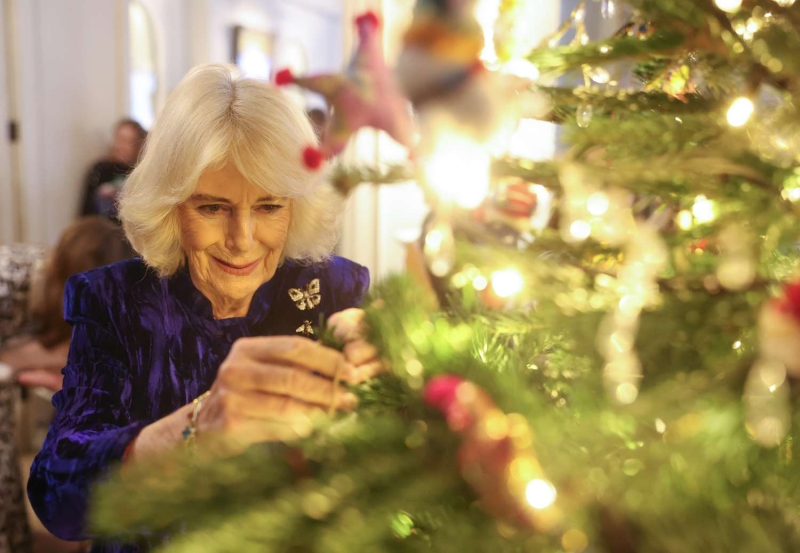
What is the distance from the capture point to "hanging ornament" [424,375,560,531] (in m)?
0.25

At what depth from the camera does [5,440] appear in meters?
1.80

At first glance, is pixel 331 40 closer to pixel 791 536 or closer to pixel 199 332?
pixel 199 332

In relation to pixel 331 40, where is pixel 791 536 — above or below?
below

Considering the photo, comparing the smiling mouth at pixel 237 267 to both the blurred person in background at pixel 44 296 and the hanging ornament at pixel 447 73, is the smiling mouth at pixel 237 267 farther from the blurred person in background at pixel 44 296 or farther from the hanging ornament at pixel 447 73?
the blurred person in background at pixel 44 296

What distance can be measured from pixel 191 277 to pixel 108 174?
238 cm

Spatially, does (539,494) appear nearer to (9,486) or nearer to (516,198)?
(516,198)

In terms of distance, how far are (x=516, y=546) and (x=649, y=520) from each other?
50mm

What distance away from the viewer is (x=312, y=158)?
34cm

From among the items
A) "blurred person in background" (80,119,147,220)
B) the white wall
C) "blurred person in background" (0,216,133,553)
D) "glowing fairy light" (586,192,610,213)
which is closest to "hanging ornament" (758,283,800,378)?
"glowing fairy light" (586,192,610,213)

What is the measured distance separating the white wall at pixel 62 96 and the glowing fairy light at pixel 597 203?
3209mm

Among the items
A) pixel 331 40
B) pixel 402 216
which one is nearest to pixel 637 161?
pixel 402 216

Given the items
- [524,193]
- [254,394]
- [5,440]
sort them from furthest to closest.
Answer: [5,440] → [524,193] → [254,394]

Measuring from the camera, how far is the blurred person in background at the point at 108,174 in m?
2.52

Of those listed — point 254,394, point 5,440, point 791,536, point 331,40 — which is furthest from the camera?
point 331,40
